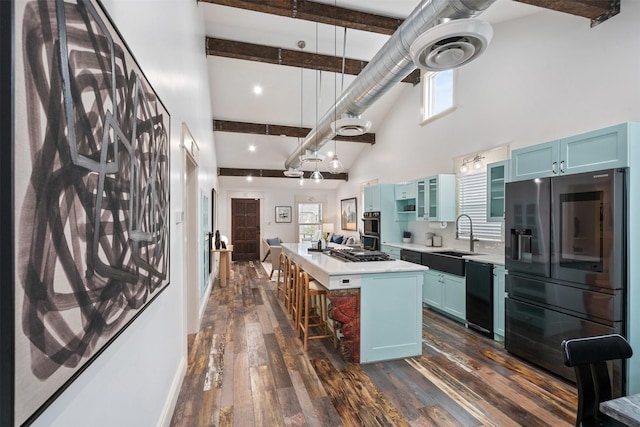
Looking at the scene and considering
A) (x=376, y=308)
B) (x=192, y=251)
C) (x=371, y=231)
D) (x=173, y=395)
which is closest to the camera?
(x=173, y=395)

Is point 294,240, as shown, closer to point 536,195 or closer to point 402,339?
point 402,339

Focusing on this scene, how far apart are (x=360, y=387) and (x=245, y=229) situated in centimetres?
803

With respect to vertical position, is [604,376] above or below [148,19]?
below

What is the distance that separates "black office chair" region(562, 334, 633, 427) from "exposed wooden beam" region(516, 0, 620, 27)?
2.83m

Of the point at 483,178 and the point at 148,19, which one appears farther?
the point at 483,178

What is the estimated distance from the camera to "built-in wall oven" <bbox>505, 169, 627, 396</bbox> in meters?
2.19

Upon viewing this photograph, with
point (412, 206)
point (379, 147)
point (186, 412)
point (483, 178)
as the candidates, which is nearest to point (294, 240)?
point (379, 147)

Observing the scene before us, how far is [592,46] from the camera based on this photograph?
9.65 feet

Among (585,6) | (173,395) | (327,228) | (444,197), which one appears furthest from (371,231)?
(173,395)

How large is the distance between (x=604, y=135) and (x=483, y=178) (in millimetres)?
1969

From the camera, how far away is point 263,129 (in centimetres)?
702

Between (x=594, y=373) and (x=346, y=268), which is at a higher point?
(x=346, y=268)

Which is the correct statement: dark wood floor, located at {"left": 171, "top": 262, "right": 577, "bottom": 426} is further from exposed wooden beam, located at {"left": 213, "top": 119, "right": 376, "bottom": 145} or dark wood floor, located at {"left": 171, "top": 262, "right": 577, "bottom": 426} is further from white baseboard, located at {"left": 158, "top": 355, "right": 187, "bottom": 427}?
exposed wooden beam, located at {"left": 213, "top": 119, "right": 376, "bottom": 145}

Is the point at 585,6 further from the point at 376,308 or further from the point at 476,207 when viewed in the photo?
the point at 376,308
